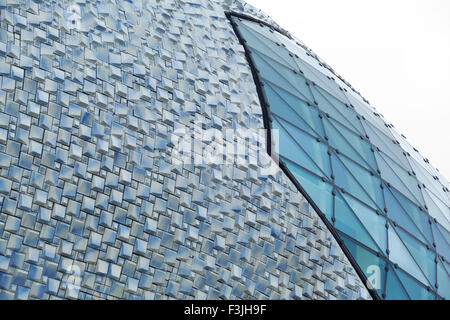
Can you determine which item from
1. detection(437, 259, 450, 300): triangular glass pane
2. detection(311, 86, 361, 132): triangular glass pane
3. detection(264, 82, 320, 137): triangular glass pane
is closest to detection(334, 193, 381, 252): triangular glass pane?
detection(264, 82, 320, 137): triangular glass pane

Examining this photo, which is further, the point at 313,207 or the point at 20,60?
the point at 313,207

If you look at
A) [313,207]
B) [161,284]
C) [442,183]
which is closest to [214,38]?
[313,207]

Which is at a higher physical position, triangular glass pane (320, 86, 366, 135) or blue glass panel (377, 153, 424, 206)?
triangular glass pane (320, 86, 366, 135)

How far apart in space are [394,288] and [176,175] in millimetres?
4682

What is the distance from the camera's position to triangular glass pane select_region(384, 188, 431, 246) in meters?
16.3

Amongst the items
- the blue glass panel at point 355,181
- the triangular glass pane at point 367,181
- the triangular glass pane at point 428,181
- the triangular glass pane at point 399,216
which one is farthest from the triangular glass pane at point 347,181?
the triangular glass pane at point 428,181

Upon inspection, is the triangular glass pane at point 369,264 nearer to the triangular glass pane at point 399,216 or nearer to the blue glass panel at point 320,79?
the triangular glass pane at point 399,216

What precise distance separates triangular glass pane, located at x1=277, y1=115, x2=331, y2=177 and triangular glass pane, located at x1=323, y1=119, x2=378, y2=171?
24.7 inches

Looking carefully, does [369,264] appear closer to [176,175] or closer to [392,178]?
[392,178]

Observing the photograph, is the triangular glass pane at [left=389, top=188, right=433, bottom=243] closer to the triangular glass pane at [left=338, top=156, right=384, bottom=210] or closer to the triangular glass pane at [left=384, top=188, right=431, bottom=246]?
the triangular glass pane at [left=384, top=188, right=431, bottom=246]

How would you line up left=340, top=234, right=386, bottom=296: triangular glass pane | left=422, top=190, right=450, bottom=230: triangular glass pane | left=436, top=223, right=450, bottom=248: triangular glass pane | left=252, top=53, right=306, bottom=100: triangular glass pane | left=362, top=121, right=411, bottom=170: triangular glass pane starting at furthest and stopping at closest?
left=362, top=121, right=411, bottom=170: triangular glass pane < left=422, top=190, right=450, bottom=230: triangular glass pane < left=436, top=223, right=450, bottom=248: triangular glass pane < left=252, top=53, right=306, bottom=100: triangular glass pane < left=340, top=234, right=386, bottom=296: triangular glass pane

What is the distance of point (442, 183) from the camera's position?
2012cm
